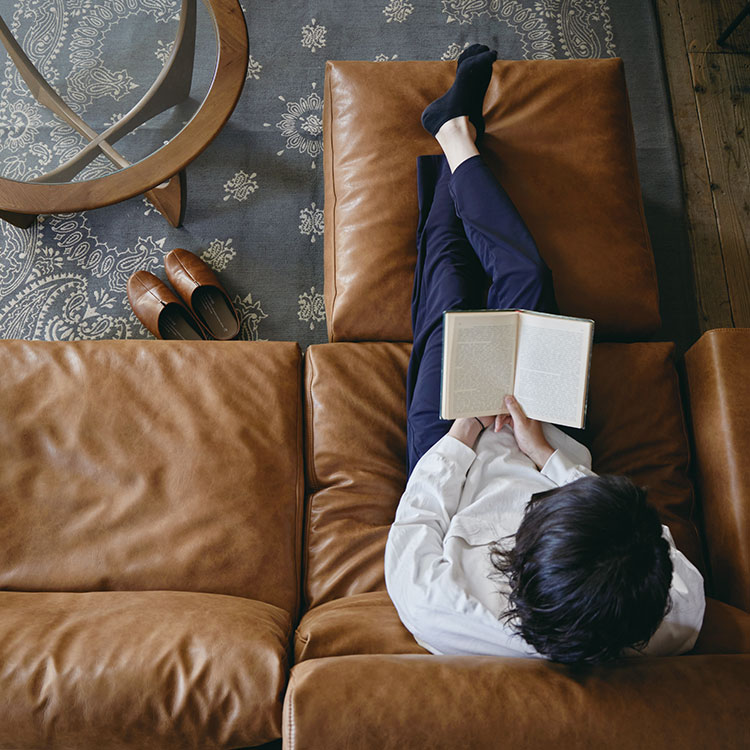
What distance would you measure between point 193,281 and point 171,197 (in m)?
0.30

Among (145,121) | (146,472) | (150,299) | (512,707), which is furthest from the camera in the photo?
(150,299)

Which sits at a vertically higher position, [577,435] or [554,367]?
[554,367]

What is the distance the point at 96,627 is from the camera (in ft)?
3.39

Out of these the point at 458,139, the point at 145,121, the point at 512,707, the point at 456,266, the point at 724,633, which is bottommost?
the point at 724,633

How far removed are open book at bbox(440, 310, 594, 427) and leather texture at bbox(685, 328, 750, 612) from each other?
0.28 metres

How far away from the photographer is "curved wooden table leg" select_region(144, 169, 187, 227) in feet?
6.19

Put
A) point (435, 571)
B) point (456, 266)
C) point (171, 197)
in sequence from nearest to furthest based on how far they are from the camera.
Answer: point (435, 571)
point (456, 266)
point (171, 197)

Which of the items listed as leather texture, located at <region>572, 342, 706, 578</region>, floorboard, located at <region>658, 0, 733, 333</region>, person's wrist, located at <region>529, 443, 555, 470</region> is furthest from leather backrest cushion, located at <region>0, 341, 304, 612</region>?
floorboard, located at <region>658, 0, 733, 333</region>

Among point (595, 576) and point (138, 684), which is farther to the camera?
point (138, 684)

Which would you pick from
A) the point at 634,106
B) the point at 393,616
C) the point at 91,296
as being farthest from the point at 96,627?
the point at 634,106

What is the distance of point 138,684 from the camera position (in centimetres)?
94

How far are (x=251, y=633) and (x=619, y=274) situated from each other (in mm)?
1109

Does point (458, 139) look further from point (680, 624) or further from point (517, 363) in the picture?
point (680, 624)

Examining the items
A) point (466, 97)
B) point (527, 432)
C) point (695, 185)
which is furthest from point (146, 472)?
point (695, 185)
